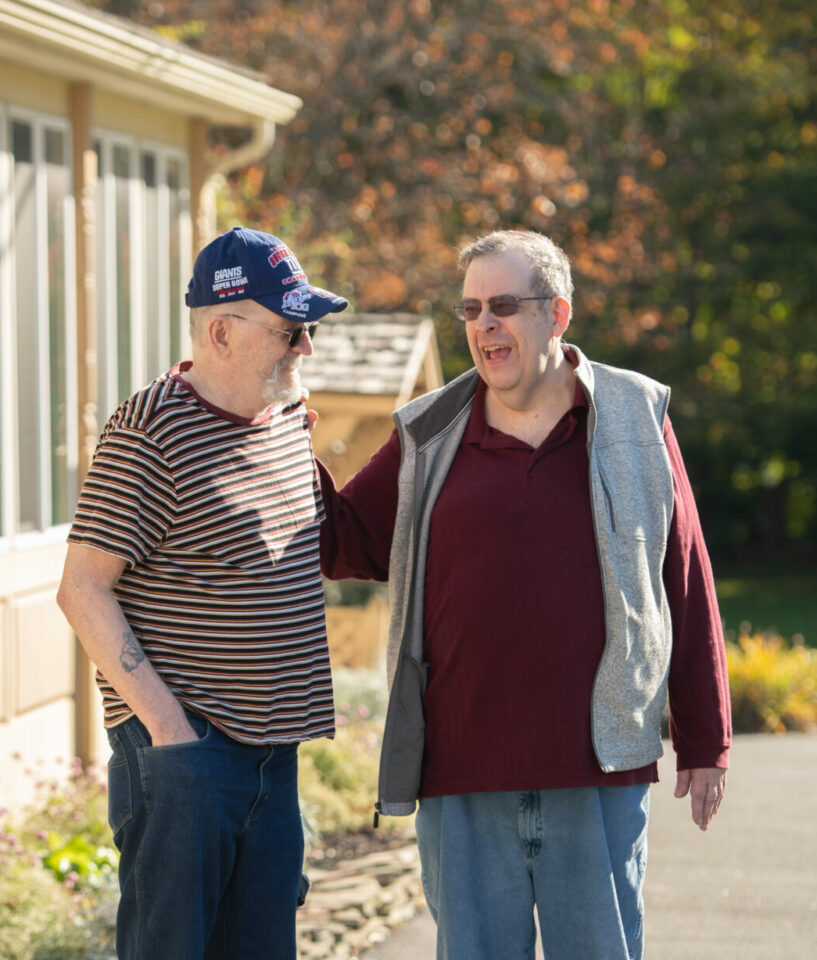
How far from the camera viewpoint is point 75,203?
18.7 feet

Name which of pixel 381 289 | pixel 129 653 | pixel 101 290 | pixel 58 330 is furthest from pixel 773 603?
pixel 129 653

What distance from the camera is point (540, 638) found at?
271cm

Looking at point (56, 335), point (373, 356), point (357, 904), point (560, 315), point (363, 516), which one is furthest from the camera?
point (373, 356)

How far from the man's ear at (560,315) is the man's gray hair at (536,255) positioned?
0.02 m

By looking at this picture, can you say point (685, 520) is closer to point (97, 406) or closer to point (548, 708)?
point (548, 708)

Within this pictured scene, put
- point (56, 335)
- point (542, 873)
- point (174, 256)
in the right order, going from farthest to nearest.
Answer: point (174, 256) < point (56, 335) < point (542, 873)

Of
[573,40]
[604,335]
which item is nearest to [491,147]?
[573,40]

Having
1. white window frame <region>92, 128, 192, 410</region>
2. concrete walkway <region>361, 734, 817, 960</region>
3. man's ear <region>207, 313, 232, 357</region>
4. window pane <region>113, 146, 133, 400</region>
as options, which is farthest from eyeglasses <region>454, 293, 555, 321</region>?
window pane <region>113, 146, 133, 400</region>

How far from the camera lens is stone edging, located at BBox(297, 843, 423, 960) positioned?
432cm

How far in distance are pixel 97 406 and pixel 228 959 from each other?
3694mm

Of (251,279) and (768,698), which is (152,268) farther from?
(768,698)

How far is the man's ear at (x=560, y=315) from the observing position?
111 inches

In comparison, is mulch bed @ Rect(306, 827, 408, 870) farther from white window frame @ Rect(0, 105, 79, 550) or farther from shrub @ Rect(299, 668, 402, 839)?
white window frame @ Rect(0, 105, 79, 550)

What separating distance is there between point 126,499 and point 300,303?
0.55 meters
